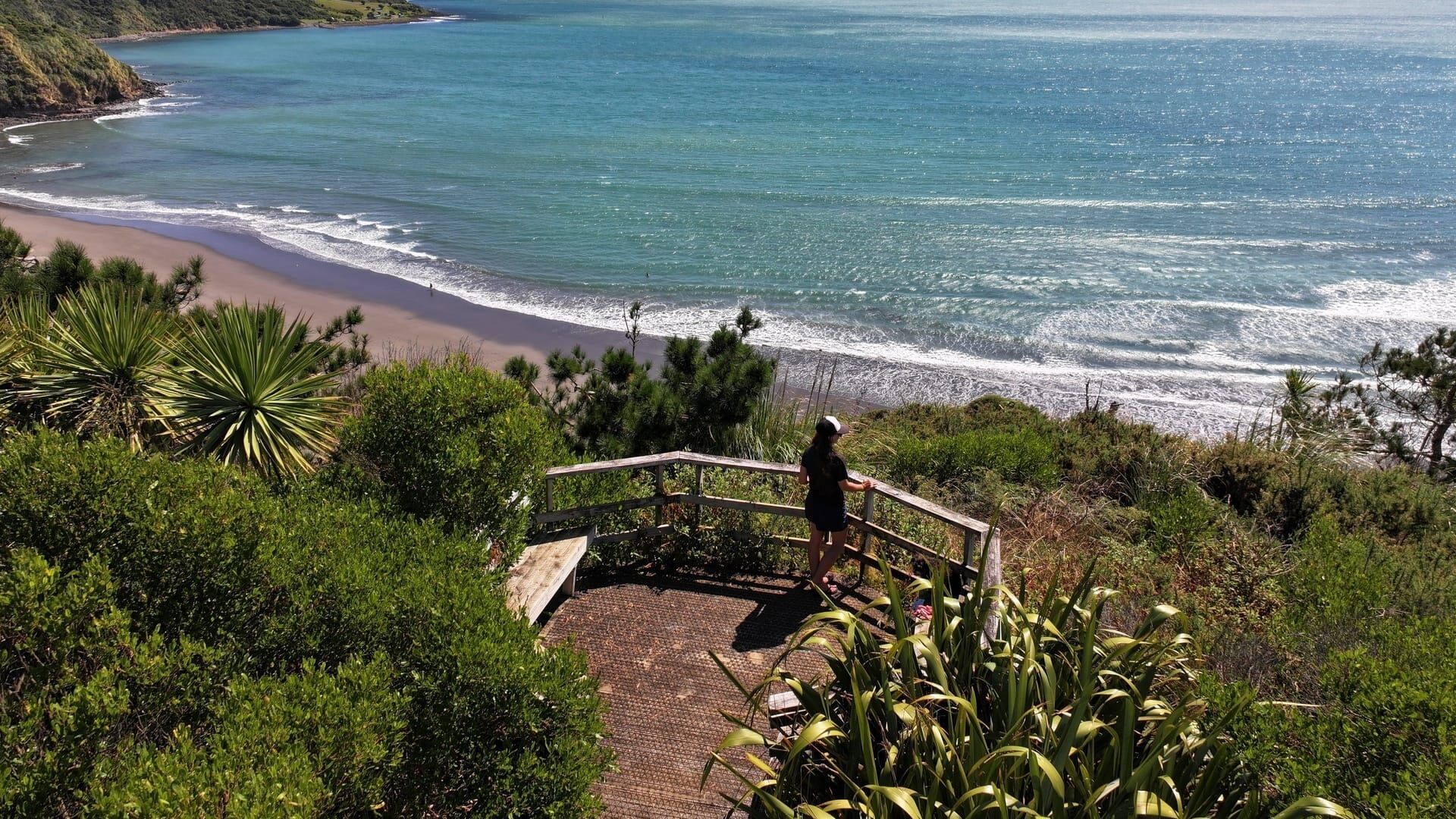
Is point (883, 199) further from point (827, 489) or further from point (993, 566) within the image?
point (993, 566)

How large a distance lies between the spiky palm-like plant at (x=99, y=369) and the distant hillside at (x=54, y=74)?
56.2m

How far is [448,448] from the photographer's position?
20.4 feet

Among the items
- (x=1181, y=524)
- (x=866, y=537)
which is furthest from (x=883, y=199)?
(x=866, y=537)

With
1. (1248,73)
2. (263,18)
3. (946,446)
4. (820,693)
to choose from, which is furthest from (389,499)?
(263,18)

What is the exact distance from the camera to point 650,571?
7480mm

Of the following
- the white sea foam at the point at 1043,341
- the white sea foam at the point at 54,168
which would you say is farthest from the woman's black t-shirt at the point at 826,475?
the white sea foam at the point at 54,168

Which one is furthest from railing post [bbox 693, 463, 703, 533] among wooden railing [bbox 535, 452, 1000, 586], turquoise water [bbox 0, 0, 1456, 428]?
turquoise water [bbox 0, 0, 1456, 428]

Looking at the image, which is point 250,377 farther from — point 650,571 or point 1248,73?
point 1248,73

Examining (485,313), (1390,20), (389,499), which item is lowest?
(485,313)

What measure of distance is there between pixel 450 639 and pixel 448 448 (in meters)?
2.08

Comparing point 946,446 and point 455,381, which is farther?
point 946,446

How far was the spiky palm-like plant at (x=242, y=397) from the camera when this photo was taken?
708cm

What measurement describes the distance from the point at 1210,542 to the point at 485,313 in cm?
1874

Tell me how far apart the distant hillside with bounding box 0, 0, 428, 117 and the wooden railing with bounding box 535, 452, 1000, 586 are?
194 ft
